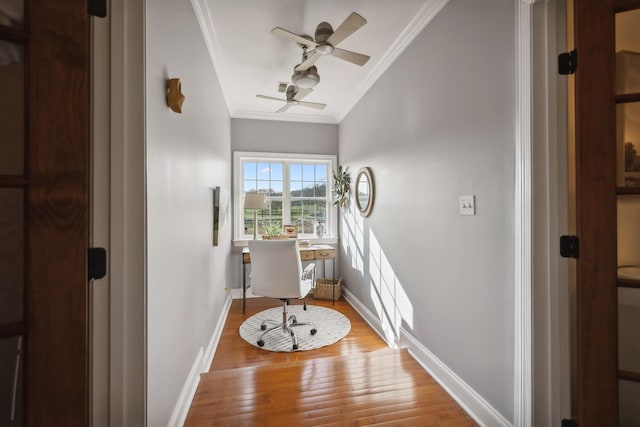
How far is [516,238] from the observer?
1.28 metres

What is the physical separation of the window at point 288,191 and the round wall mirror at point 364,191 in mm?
1097

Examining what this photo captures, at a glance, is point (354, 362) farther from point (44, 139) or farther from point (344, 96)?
point (344, 96)

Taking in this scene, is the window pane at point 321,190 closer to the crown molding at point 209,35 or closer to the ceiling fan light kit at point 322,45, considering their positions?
the ceiling fan light kit at point 322,45

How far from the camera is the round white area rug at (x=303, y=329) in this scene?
2613mm

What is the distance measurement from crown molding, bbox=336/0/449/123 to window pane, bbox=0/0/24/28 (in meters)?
2.23

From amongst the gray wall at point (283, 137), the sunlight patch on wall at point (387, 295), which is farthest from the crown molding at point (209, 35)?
the sunlight patch on wall at point (387, 295)

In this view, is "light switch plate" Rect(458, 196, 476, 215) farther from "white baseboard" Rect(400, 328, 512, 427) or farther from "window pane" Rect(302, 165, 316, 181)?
"window pane" Rect(302, 165, 316, 181)

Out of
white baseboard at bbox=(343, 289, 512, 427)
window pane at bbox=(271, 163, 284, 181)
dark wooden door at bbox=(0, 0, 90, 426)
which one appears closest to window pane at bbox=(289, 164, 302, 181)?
window pane at bbox=(271, 163, 284, 181)

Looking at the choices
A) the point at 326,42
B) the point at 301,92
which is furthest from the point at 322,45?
the point at 301,92

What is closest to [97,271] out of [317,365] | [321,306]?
[317,365]

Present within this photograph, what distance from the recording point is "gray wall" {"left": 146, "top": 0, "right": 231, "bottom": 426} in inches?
44.9

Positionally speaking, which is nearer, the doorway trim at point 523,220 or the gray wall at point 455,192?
the doorway trim at point 523,220

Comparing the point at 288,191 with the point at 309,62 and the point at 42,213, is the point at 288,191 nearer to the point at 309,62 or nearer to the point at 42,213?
the point at 309,62

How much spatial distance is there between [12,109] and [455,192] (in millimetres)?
2034
